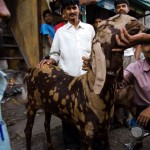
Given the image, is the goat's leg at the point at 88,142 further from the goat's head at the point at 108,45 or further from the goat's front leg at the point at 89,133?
the goat's head at the point at 108,45

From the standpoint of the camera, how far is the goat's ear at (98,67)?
7.89 ft

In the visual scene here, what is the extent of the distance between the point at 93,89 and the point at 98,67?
1.07 ft

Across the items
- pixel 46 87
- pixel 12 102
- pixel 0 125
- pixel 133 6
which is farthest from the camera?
pixel 133 6

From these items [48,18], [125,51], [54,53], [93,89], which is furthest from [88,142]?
[48,18]

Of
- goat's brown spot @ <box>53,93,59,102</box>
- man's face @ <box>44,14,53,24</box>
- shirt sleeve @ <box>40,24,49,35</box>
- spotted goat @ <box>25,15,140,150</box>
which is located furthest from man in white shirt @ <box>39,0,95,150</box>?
man's face @ <box>44,14,53,24</box>

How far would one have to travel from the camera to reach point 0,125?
2006 mm

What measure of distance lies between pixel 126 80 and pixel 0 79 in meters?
1.66

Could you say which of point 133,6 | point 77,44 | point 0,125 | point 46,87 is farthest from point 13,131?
point 133,6

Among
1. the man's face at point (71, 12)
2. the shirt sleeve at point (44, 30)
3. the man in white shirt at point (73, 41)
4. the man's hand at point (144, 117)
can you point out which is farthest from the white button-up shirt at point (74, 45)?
the shirt sleeve at point (44, 30)

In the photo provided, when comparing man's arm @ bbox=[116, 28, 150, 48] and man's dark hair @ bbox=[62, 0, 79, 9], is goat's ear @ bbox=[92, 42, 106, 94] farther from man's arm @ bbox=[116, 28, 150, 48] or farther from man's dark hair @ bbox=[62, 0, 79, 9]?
man's dark hair @ bbox=[62, 0, 79, 9]

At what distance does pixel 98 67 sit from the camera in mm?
2424

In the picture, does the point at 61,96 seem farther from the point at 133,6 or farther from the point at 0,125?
the point at 133,6

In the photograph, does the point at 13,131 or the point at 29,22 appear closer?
the point at 13,131

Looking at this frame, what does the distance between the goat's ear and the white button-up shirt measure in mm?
1124
